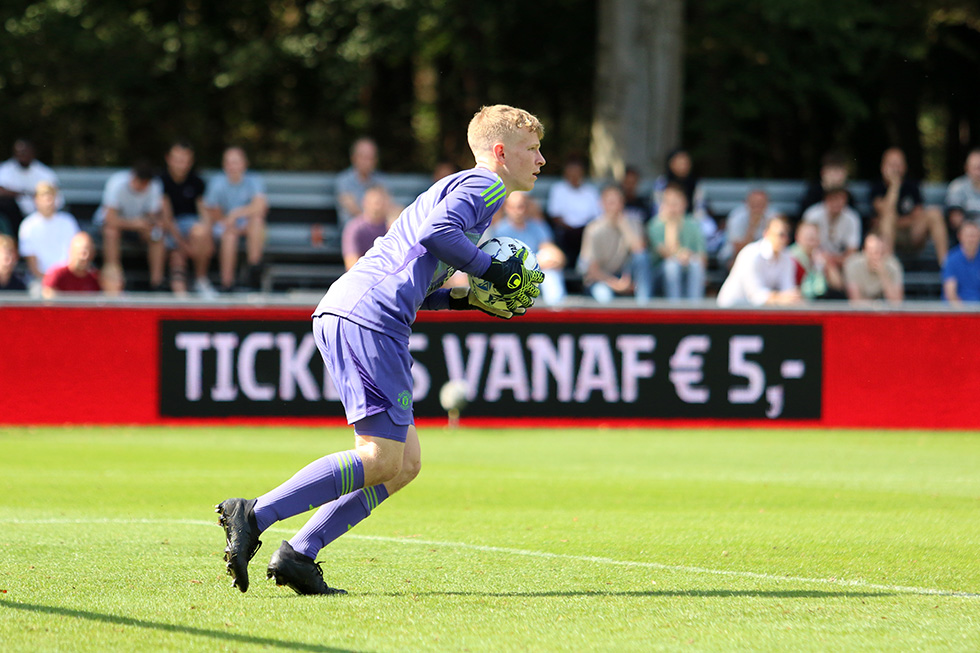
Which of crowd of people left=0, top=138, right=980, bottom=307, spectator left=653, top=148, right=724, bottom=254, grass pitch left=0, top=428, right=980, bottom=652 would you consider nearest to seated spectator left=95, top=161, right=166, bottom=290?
crowd of people left=0, top=138, right=980, bottom=307

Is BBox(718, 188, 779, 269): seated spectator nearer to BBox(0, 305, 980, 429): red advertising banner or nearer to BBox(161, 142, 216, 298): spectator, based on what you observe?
BBox(0, 305, 980, 429): red advertising banner

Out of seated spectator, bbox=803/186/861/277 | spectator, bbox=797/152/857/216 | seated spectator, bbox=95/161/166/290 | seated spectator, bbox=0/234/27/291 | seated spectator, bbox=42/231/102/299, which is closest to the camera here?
seated spectator, bbox=42/231/102/299

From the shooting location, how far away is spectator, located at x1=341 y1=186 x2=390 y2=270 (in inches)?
590

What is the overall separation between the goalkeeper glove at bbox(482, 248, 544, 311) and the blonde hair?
493 millimetres

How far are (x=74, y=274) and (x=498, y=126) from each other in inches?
368

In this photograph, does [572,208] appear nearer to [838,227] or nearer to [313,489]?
[838,227]

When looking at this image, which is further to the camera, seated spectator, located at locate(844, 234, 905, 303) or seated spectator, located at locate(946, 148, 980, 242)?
seated spectator, located at locate(946, 148, 980, 242)

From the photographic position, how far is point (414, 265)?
17.5 feet

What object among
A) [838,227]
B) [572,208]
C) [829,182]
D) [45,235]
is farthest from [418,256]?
[829,182]

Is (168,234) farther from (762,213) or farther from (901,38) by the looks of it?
(901,38)

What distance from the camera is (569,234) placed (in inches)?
651

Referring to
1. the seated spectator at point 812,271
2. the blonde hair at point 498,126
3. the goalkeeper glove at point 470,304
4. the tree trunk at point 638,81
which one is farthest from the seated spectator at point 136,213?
the blonde hair at point 498,126

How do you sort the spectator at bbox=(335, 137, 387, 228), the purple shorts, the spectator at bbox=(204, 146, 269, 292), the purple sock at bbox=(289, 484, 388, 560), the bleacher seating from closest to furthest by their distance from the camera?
the purple shorts
the purple sock at bbox=(289, 484, 388, 560)
the spectator at bbox=(204, 146, 269, 292)
the spectator at bbox=(335, 137, 387, 228)
the bleacher seating

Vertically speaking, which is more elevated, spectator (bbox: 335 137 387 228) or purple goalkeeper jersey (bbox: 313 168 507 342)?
spectator (bbox: 335 137 387 228)
